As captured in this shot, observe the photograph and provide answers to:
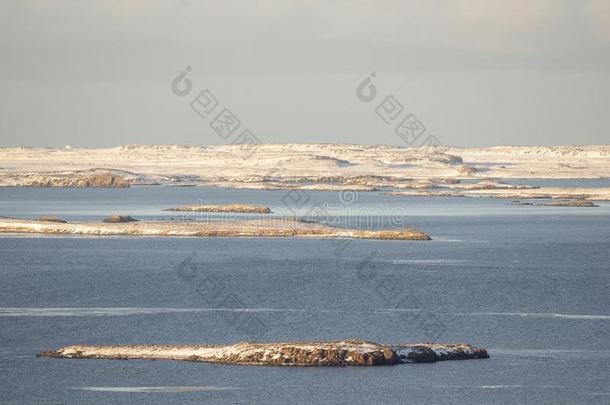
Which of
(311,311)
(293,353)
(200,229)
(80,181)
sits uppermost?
(80,181)

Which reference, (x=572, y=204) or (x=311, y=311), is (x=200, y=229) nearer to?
(x=311, y=311)

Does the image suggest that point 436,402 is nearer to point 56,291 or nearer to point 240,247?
point 56,291

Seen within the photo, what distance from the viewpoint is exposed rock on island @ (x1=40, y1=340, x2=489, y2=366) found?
29.2 meters

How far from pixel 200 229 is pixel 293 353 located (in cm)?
4375

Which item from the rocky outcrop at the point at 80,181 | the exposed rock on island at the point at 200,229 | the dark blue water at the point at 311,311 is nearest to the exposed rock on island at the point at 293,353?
the dark blue water at the point at 311,311

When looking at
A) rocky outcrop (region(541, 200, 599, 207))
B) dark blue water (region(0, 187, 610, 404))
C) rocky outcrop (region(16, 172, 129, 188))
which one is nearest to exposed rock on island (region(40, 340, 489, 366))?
dark blue water (region(0, 187, 610, 404))

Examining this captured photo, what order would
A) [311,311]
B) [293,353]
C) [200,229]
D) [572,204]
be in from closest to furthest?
1. [293,353]
2. [311,311]
3. [200,229]
4. [572,204]

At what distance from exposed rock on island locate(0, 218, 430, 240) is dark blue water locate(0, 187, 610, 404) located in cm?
89

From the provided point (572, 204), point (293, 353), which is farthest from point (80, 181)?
point (293, 353)

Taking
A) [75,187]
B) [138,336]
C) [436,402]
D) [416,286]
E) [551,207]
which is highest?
[75,187]

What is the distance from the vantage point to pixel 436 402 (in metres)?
26.5

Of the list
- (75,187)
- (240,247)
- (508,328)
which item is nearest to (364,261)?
(240,247)

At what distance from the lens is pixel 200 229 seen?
238 feet

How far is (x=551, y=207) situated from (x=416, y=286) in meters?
76.9
